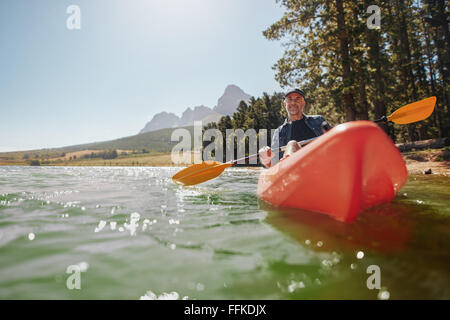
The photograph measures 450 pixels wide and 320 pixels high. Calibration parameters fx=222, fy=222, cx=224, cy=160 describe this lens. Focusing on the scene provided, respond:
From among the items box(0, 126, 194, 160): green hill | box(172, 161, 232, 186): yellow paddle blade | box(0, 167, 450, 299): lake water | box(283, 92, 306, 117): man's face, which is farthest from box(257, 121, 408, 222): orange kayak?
box(0, 126, 194, 160): green hill

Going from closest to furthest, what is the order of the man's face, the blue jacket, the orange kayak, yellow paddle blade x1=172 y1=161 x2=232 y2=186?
the orange kayak → the blue jacket → the man's face → yellow paddle blade x1=172 y1=161 x2=232 y2=186

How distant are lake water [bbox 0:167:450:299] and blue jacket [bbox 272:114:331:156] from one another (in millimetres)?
2413

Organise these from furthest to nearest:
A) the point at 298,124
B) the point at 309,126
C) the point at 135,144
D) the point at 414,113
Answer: the point at 135,144
the point at 298,124
the point at 309,126
the point at 414,113

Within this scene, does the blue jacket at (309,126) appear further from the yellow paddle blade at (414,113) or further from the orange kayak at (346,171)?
the orange kayak at (346,171)

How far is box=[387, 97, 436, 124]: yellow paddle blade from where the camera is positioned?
15.1ft

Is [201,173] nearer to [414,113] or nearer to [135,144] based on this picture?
[414,113]

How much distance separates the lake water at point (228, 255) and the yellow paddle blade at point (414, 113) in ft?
6.52

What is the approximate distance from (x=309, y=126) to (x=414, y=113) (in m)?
2.11

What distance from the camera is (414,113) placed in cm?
475

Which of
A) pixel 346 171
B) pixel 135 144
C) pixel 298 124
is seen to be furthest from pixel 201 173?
pixel 135 144

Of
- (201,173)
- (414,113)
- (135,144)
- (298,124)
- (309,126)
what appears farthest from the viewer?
(135,144)

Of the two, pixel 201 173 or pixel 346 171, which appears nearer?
pixel 346 171

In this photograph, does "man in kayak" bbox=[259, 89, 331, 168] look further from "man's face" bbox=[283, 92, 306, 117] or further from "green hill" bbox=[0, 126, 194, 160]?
"green hill" bbox=[0, 126, 194, 160]
